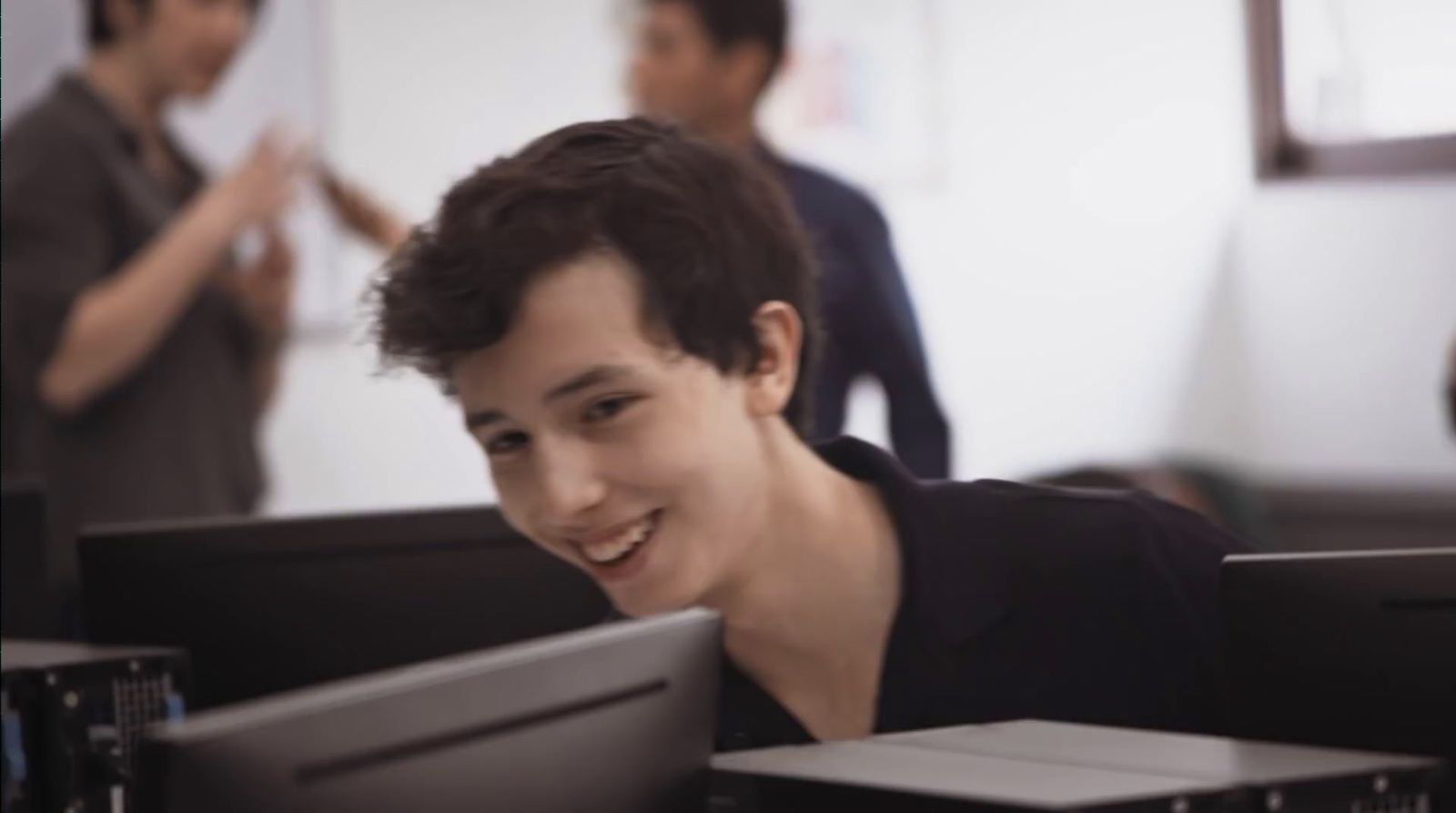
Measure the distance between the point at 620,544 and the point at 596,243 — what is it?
202 millimetres

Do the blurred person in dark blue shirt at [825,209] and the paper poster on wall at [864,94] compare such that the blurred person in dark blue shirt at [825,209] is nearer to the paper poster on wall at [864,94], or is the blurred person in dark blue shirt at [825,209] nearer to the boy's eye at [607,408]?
the boy's eye at [607,408]

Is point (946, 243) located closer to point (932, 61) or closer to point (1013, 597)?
point (932, 61)

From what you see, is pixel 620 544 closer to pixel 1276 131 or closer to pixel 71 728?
pixel 71 728

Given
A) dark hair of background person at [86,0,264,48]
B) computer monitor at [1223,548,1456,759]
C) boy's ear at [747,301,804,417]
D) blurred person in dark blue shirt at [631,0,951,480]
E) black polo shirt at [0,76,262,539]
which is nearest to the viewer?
computer monitor at [1223,548,1456,759]

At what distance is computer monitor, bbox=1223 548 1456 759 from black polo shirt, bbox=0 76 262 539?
2112 mm

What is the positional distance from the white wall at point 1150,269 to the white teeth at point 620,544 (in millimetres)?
3086

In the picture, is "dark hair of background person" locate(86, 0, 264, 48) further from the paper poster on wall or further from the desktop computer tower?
the desktop computer tower

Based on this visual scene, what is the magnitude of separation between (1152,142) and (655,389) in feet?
12.0

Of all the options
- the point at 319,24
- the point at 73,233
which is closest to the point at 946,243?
the point at 319,24

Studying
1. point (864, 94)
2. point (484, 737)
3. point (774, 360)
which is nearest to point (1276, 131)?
point (864, 94)

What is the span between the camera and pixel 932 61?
15.8 ft

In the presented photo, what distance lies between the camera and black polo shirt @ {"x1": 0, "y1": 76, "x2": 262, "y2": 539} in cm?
294

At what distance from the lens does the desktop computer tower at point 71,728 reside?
1380 mm

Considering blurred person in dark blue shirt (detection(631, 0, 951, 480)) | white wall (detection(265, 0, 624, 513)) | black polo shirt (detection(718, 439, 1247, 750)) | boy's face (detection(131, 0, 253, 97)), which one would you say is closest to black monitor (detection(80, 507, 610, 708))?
black polo shirt (detection(718, 439, 1247, 750))
